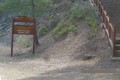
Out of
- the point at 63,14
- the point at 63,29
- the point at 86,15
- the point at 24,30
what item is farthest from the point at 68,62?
the point at 63,14

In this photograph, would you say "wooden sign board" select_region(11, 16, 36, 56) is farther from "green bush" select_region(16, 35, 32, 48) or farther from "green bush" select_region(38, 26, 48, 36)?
"green bush" select_region(38, 26, 48, 36)

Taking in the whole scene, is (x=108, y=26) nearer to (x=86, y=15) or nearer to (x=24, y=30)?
(x=86, y=15)

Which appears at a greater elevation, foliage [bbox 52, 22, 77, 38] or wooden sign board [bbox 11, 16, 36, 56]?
wooden sign board [bbox 11, 16, 36, 56]

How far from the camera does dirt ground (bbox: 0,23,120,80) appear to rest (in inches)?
535

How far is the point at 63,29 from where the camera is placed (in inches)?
939

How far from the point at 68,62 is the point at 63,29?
6679 mm

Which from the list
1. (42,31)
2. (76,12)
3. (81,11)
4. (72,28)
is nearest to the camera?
(72,28)

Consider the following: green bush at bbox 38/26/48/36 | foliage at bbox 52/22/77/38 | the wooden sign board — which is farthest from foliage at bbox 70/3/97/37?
green bush at bbox 38/26/48/36

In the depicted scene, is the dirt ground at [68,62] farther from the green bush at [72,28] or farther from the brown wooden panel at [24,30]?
the brown wooden panel at [24,30]

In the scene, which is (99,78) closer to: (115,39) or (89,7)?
(115,39)

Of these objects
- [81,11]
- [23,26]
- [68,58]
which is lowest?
[68,58]

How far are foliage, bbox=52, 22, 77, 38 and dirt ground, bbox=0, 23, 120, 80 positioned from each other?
0.42m

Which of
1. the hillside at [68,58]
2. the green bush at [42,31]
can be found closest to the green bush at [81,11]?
the hillside at [68,58]

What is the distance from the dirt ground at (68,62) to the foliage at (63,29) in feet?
1.36
